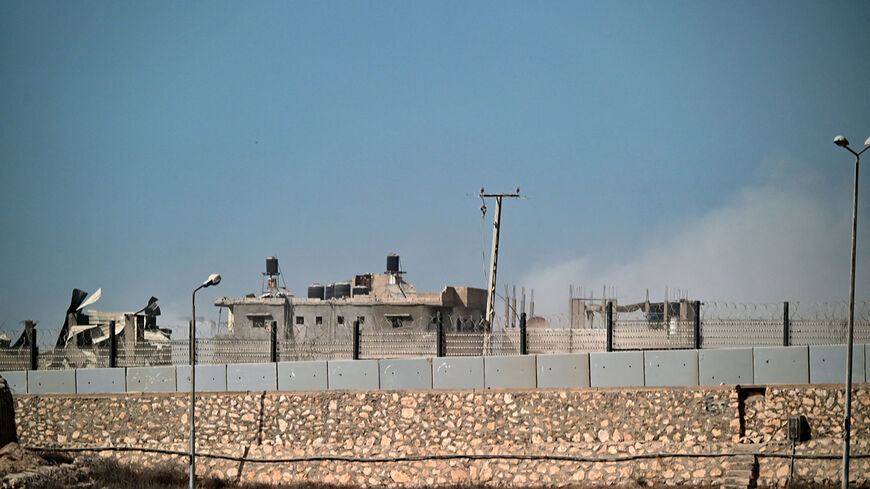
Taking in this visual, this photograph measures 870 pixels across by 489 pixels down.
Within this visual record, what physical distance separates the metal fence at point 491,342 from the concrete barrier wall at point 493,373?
51cm

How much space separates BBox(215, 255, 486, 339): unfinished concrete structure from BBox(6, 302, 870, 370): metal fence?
440 inches

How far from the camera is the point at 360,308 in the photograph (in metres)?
39.4

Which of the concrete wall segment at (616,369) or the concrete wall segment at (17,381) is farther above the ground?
the concrete wall segment at (616,369)

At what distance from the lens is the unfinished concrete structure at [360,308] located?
126 ft

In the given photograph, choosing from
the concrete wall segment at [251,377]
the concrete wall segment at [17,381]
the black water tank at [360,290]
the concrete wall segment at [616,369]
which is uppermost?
the black water tank at [360,290]

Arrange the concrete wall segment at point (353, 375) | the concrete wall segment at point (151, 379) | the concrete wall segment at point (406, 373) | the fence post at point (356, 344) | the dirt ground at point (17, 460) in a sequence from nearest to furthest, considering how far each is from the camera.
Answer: the dirt ground at point (17, 460) → the concrete wall segment at point (406, 373) → the concrete wall segment at point (353, 375) → the fence post at point (356, 344) → the concrete wall segment at point (151, 379)

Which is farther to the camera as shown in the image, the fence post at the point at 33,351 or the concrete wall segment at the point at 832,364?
the fence post at the point at 33,351

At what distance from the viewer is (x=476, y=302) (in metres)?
39.8

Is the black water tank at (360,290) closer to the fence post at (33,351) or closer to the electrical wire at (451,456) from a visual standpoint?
the fence post at (33,351)

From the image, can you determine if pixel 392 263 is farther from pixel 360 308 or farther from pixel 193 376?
pixel 193 376

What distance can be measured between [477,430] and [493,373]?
1212mm

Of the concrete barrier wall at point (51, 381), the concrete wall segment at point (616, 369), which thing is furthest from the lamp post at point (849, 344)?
the concrete barrier wall at point (51, 381)

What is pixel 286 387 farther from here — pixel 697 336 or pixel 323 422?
pixel 697 336

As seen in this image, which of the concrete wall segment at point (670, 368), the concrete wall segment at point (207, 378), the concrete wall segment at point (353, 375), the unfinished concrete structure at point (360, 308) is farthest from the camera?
the unfinished concrete structure at point (360, 308)
